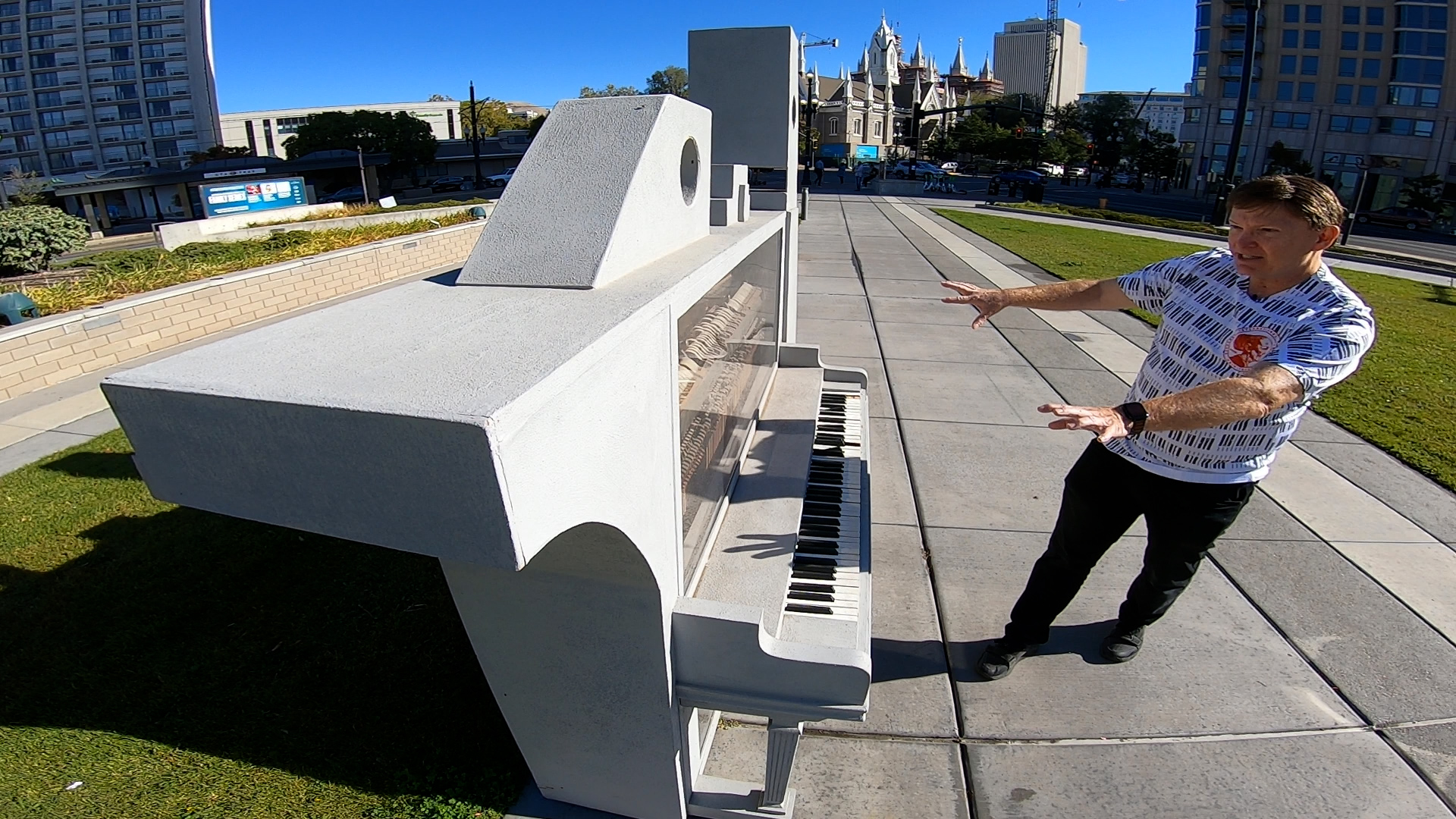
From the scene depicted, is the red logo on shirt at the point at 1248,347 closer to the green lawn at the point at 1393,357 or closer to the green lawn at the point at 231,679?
the green lawn at the point at 231,679

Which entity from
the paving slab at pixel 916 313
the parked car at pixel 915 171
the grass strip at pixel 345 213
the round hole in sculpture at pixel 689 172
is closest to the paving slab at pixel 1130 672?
the round hole in sculpture at pixel 689 172

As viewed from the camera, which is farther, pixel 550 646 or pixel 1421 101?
pixel 1421 101

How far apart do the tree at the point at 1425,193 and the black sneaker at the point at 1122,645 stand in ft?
171

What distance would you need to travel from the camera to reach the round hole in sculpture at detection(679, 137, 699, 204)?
2.79m

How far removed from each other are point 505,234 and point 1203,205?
165ft

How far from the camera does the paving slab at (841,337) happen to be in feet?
24.8

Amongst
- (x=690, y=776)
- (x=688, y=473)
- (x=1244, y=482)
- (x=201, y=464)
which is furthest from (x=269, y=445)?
(x=1244, y=482)

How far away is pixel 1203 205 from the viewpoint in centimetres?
4256

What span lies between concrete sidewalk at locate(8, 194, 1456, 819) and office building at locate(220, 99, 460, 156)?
102 metres

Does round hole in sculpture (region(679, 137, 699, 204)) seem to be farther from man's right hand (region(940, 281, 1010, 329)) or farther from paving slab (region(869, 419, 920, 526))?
paving slab (region(869, 419, 920, 526))

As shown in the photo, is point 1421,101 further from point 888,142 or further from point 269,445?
point 269,445

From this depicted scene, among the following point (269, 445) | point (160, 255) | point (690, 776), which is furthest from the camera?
point (160, 255)

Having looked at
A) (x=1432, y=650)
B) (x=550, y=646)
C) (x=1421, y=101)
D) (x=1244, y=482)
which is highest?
(x=1421, y=101)

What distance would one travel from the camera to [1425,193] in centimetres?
4253
